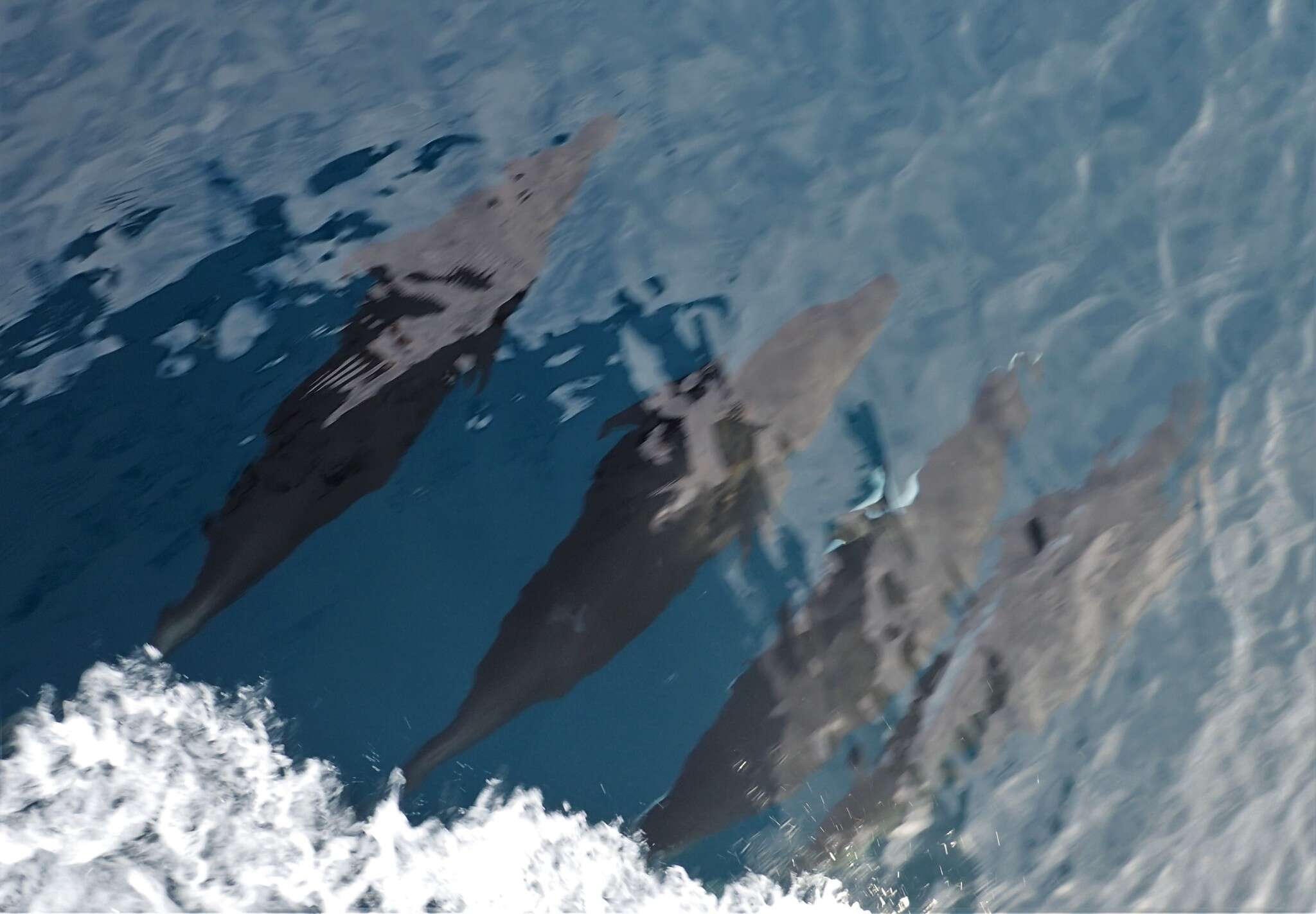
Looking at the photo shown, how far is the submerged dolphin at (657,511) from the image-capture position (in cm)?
271

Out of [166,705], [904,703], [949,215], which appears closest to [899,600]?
[904,703]

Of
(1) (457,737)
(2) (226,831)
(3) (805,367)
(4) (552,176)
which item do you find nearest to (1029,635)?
(3) (805,367)

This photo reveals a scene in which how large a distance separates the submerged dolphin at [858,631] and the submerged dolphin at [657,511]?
304mm

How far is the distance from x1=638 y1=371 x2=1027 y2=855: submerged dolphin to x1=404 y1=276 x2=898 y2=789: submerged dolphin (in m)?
0.30

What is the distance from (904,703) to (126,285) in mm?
2401

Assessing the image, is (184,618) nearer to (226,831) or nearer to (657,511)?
(226,831)

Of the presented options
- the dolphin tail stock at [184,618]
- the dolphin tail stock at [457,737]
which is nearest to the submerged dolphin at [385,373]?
the dolphin tail stock at [184,618]

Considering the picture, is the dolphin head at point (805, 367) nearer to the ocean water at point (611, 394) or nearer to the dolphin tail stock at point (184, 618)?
the ocean water at point (611, 394)

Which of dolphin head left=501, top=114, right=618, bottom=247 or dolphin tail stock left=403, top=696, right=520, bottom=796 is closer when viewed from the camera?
dolphin tail stock left=403, top=696, right=520, bottom=796

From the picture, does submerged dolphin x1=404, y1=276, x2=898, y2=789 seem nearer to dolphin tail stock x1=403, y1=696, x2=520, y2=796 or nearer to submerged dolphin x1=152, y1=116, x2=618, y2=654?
dolphin tail stock x1=403, y1=696, x2=520, y2=796

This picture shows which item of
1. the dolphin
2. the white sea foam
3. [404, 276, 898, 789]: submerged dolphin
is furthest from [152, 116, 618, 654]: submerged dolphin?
the dolphin

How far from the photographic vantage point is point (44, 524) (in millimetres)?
2615

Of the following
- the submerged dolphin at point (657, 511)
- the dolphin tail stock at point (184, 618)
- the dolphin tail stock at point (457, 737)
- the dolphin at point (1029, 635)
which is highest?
the dolphin tail stock at point (184, 618)

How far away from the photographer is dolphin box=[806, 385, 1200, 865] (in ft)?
9.43
